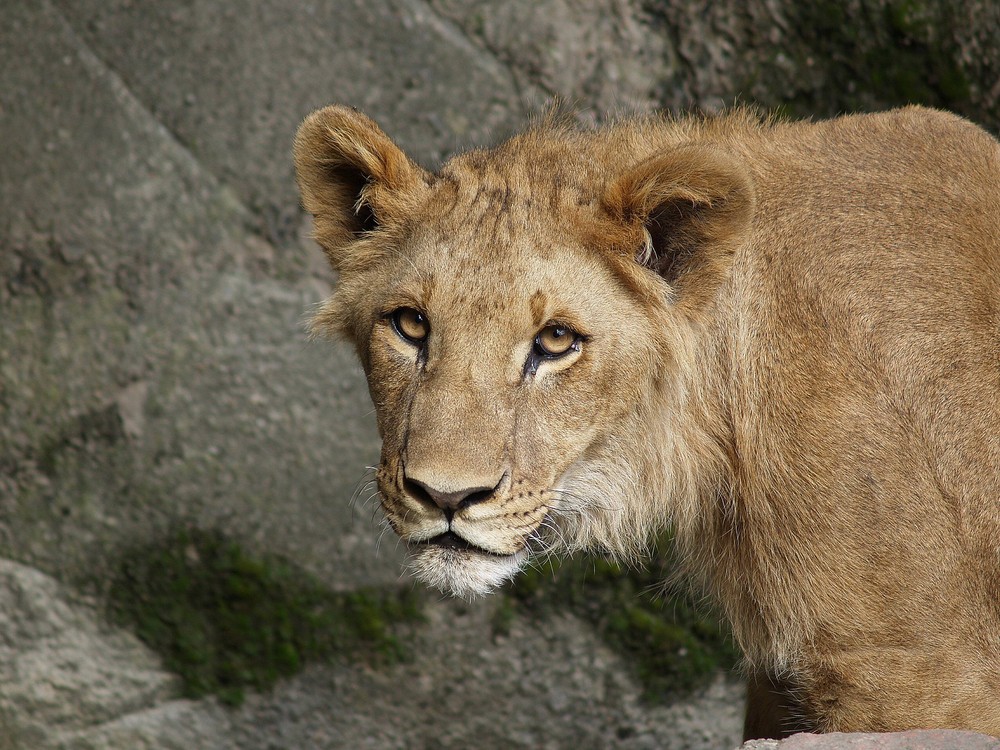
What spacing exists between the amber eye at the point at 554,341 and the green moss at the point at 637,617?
305 cm

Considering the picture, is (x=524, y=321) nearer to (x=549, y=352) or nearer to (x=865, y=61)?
(x=549, y=352)

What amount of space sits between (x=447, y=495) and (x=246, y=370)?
10.9 feet

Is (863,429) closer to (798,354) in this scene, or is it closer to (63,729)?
(798,354)

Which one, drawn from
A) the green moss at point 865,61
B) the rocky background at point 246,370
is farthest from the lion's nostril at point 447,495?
the green moss at point 865,61

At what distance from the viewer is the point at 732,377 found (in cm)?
353

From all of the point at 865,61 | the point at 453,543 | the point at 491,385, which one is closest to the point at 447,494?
the point at 453,543

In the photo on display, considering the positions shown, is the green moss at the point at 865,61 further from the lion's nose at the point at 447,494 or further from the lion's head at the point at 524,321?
the lion's nose at the point at 447,494

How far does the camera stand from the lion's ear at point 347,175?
3588 mm

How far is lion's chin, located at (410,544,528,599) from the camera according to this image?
124 inches

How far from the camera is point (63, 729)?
6172 millimetres

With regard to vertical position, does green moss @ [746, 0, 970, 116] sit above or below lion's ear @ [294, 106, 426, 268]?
above

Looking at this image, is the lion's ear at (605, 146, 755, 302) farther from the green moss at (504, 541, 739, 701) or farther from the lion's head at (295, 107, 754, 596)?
the green moss at (504, 541, 739, 701)

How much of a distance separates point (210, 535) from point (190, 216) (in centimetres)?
165

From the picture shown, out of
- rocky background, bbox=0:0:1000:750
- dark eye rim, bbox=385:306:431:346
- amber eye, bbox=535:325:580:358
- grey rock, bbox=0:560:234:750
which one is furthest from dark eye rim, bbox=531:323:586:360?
grey rock, bbox=0:560:234:750
